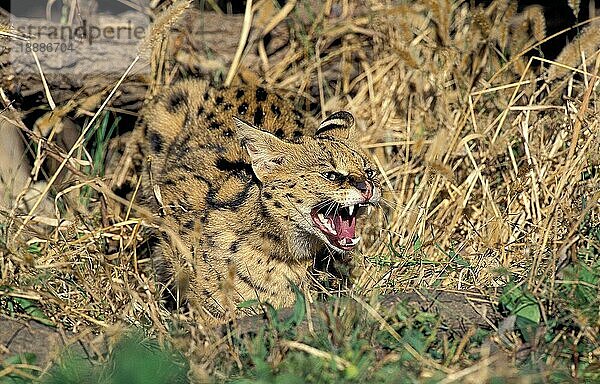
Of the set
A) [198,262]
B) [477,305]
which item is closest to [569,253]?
[477,305]

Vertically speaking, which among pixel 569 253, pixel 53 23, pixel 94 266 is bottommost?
pixel 94 266

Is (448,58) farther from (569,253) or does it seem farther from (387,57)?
(569,253)

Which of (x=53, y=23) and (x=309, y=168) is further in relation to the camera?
(x=53, y=23)

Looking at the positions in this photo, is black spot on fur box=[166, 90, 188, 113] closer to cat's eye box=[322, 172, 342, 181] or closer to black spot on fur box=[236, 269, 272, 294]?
black spot on fur box=[236, 269, 272, 294]

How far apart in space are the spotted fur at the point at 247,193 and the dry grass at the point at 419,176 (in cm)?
24

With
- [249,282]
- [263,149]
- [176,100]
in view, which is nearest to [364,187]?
[263,149]

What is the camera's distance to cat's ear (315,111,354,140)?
13.8 ft

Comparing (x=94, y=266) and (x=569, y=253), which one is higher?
(x=569, y=253)

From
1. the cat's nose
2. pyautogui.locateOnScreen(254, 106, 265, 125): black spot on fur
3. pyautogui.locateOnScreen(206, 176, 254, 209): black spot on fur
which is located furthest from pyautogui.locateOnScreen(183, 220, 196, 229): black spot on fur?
the cat's nose

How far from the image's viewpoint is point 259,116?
15.1 ft

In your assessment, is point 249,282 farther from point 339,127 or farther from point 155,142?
point 155,142

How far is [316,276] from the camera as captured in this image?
414 centimetres

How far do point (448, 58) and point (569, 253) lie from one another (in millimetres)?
2133

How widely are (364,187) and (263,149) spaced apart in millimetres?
494
